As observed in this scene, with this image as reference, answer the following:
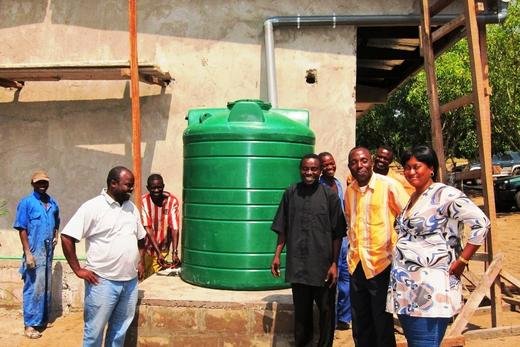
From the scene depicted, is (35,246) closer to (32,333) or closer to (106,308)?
(32,333)

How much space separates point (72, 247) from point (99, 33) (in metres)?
3.57

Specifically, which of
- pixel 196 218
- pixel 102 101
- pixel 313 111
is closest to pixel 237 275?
pixel 196 218

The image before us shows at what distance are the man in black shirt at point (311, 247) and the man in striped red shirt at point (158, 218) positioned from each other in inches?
64.9

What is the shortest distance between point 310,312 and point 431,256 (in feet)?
4.36

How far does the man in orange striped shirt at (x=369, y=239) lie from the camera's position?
131 inches

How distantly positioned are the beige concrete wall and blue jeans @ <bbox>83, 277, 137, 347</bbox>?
2.48 m

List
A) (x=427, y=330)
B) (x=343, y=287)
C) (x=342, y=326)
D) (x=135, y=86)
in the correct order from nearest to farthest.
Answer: (x=427, y=330)
(x=343, y=287)
(x=342, y=326)
(x=135, y=86)

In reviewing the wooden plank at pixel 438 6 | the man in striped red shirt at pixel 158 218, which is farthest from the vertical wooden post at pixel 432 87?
the man in striped red shirt at pixel 158 218

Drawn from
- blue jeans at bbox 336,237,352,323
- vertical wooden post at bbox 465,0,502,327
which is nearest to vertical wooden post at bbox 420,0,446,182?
vertical wooden post at bbox 465,0,502,327

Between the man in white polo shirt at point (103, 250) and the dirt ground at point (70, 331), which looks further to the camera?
the dirt ground at point (70, 331)

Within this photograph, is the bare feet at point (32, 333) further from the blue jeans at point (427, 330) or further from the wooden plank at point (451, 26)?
the wooden plank at point (451, 26)

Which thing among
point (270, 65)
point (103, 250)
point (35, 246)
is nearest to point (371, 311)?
point (103, 250)

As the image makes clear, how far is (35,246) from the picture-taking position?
18.5 feet

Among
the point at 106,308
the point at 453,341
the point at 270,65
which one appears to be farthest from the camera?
the point at 270,65
